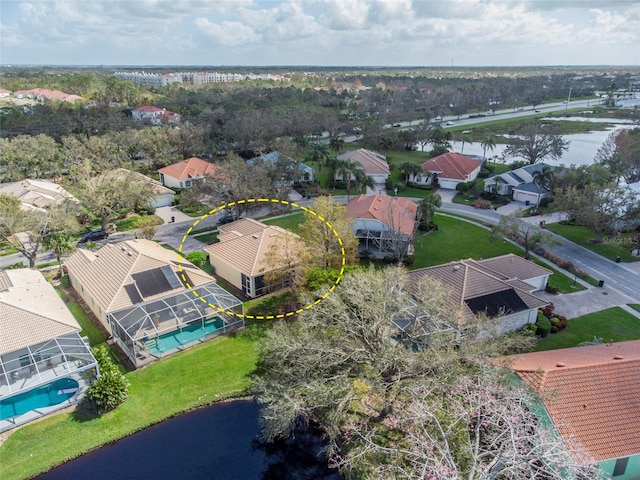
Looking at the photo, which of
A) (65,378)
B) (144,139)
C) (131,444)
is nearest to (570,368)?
(131,444)

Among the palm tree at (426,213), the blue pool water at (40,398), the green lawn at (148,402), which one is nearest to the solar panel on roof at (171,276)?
the green lawn at (148,402)

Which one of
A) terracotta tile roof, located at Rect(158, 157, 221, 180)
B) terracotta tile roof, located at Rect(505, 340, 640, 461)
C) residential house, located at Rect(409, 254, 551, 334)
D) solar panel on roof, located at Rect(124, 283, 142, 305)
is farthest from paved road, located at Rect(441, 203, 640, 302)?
terracotta tile roof, located at Rect(158, 157, 221, 180)

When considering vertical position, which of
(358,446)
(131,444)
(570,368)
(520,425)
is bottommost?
(131,444)

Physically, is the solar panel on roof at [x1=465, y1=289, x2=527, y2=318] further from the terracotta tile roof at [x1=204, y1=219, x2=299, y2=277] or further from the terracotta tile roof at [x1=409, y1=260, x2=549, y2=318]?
the terracotta tile roof at [x1=204, y1=219, x2=299, y2=277]

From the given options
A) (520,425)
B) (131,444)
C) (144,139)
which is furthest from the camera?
(144,139)

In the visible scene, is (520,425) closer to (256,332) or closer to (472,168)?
(256,332)

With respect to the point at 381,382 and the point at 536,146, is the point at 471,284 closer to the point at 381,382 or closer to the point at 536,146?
the point at 381,382

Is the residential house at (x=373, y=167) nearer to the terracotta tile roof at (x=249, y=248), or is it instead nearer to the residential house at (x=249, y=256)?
the terracotta tile roof at (x=249, y=248)
